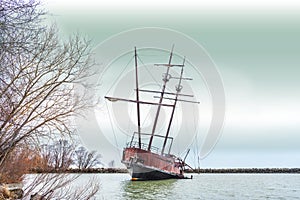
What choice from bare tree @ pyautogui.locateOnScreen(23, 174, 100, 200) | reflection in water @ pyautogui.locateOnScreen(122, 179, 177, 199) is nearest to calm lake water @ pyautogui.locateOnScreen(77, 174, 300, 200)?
reflection in water @ pyautogui.locateOnScreen(122, 179, 177, 199)

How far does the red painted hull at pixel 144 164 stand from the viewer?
45344 millimetres

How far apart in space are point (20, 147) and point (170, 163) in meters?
43.4

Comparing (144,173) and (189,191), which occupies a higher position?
(144,173)

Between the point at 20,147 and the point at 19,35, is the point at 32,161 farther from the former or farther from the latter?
the point at 19,35

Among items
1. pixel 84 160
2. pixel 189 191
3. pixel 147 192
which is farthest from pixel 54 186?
pixel 189 191

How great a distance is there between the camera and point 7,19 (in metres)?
5.65

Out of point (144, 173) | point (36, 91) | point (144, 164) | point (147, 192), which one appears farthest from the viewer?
point (144, 173)

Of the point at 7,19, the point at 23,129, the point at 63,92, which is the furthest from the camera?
the point at 63,92

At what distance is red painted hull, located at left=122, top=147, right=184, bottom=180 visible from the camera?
1785 inches

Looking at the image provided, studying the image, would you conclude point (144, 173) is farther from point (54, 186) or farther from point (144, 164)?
point (54, 186)

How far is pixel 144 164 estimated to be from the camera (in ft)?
149

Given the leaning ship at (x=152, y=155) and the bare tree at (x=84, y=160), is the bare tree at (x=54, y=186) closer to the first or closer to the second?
the bare tree at (x=84, y=160)

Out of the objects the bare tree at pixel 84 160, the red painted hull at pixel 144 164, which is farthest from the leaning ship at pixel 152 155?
the bare tree at pixel 84 160

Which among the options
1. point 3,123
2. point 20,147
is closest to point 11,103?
point 3,123
